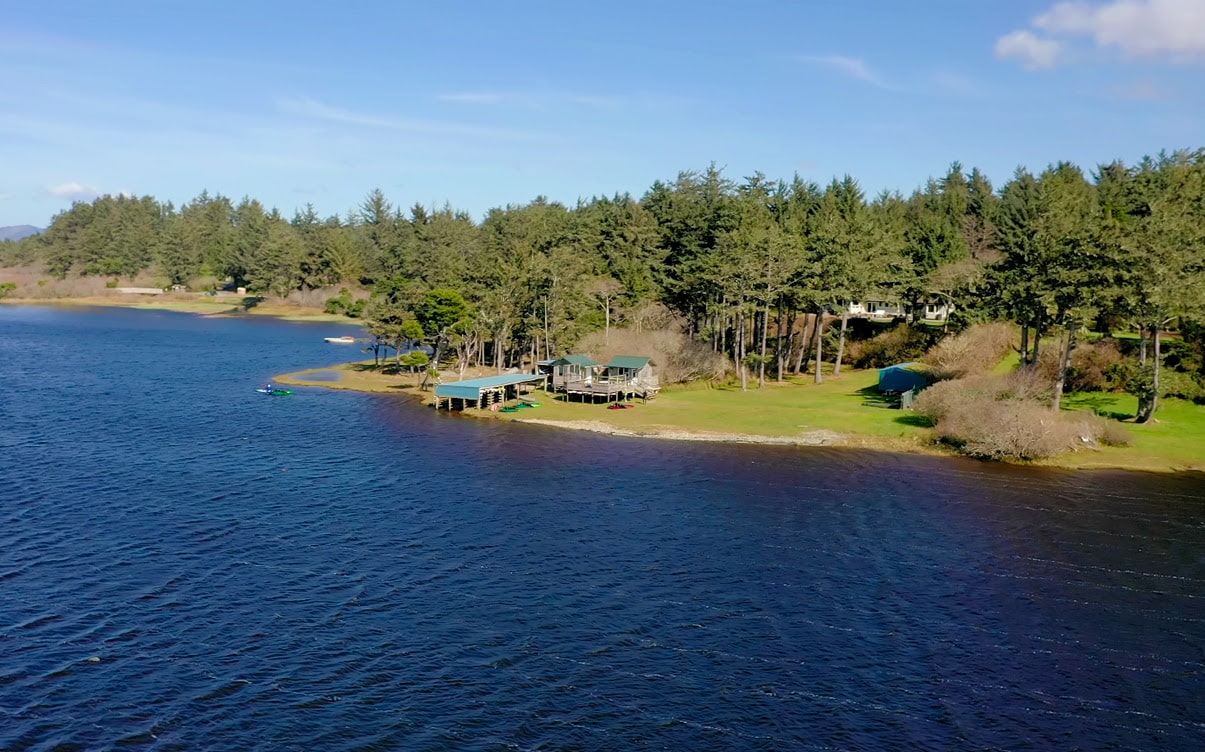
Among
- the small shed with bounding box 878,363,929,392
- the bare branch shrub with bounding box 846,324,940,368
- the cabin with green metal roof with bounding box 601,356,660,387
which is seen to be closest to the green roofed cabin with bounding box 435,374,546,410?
the cabin with green metal roof with bounding box 601,356,660,387

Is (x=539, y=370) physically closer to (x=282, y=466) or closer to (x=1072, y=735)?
(x=282, y=466)

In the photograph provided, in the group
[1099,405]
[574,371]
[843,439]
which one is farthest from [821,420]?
[574,371]

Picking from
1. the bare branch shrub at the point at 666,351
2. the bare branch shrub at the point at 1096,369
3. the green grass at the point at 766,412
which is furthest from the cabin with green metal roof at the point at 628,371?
the bare branch shrub at the point at 1096,369

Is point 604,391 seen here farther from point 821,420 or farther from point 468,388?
point 821,420

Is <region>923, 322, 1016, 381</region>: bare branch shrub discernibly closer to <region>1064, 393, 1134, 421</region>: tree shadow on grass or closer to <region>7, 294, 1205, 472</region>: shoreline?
<region>1064, 393, 1134, 421</region>: tree shadow on grass

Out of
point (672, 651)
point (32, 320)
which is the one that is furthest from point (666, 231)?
point (32, 320)

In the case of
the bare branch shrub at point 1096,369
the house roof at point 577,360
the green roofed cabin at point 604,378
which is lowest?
the green roofed cabin at point 604,378

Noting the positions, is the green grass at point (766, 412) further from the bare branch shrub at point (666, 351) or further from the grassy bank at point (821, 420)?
the bare branch shrub at point (666, 351)
